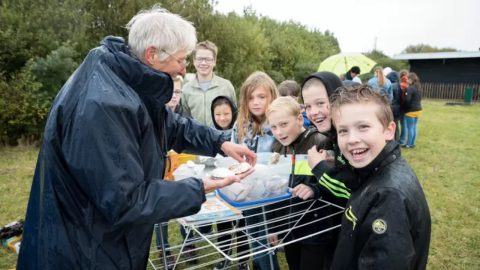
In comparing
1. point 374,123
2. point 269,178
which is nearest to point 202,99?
point 269,178

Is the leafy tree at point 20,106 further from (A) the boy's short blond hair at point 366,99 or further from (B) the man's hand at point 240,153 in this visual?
(A) the boy's short blond hair at point 366,99

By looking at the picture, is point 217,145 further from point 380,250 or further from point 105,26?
point 105,26

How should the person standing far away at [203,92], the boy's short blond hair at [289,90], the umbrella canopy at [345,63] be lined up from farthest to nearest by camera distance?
the umbrella canopy at [345,63] → the boy's short blond hair at [289,90] → the person standing far away at [203,92]

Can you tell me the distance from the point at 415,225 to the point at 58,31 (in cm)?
1085

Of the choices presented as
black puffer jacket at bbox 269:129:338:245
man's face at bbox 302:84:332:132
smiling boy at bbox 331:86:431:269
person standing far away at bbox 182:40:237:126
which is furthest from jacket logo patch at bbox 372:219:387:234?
person standing far away at bbox 182:40:237:126

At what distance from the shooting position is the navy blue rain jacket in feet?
4.73

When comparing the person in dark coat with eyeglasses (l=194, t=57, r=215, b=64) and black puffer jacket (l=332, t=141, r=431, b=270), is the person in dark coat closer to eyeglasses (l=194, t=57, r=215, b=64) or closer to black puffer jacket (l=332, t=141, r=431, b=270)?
black puffer jacket (l=332, t=141, r=431, b=270)

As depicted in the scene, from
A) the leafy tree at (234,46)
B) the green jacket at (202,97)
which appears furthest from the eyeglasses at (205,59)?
the leafy tree at (234,46)

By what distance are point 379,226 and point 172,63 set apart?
1.22 meters

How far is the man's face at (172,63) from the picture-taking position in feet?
5.81

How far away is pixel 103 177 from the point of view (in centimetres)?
143

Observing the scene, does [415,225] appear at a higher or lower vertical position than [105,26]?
lower

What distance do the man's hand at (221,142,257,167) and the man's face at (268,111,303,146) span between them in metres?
0.44

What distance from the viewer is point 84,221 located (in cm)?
158
